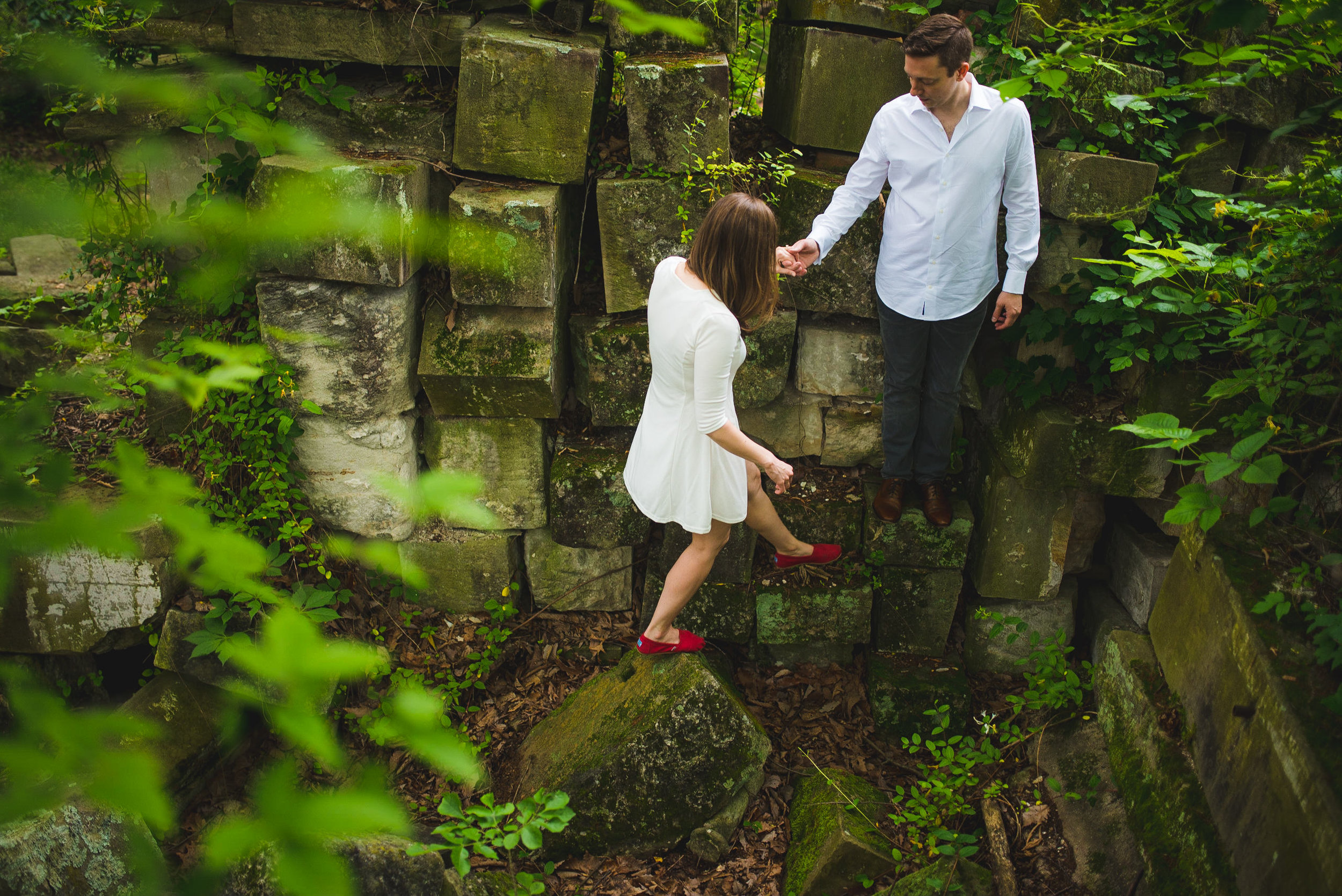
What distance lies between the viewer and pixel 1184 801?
81.1 inches

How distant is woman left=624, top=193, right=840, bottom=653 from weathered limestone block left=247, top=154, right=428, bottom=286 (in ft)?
3.35

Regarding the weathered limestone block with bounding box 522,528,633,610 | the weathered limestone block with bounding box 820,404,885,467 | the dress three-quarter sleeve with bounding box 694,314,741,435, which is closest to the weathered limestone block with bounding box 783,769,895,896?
the weathered limestone block with bounding box 522,528,633,610

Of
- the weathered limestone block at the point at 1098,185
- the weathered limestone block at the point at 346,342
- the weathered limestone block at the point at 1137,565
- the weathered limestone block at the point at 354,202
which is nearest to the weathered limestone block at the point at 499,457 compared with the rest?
the weathered limestone block at the point at 346,342

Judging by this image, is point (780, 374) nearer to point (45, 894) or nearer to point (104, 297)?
point (104, 297)

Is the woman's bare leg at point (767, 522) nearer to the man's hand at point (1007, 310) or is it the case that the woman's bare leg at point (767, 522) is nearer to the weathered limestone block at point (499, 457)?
the weathered limestone block at point (499, 457)

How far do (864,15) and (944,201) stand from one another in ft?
2.86

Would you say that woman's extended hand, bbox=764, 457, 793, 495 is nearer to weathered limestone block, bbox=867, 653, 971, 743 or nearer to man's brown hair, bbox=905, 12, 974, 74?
weathered limestone block, bbox=867, 653, 971, 743

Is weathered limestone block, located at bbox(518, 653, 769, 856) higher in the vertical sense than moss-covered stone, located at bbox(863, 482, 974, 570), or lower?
lower

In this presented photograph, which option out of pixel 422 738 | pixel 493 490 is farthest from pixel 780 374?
pixel 422 738

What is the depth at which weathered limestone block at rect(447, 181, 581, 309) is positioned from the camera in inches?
130

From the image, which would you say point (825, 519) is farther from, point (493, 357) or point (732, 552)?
point (493, 357)

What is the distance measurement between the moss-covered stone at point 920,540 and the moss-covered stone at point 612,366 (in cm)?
113

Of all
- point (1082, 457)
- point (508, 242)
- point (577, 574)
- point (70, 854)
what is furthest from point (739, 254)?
point (70, 854)

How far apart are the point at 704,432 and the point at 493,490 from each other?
1311mm
